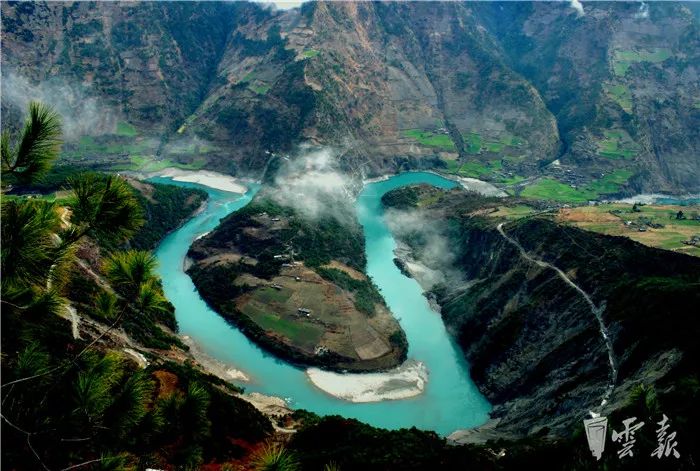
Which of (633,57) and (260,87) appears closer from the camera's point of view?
(260,87)

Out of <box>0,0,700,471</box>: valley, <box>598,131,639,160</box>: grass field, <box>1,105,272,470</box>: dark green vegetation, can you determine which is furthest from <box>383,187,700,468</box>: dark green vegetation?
<box>598,131,639,160</box>: grass field

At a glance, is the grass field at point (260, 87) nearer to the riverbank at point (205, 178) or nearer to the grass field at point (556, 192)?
the riverbank at point (205, 178)

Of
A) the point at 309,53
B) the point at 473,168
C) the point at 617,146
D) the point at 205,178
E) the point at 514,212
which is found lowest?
the point at 514,212

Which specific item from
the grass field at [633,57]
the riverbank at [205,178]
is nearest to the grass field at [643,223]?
the riverbank at [205,178]

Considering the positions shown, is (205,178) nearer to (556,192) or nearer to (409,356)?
(409,356)

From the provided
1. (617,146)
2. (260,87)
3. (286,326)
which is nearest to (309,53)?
(260,87)

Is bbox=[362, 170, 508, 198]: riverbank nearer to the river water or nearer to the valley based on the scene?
the valley
